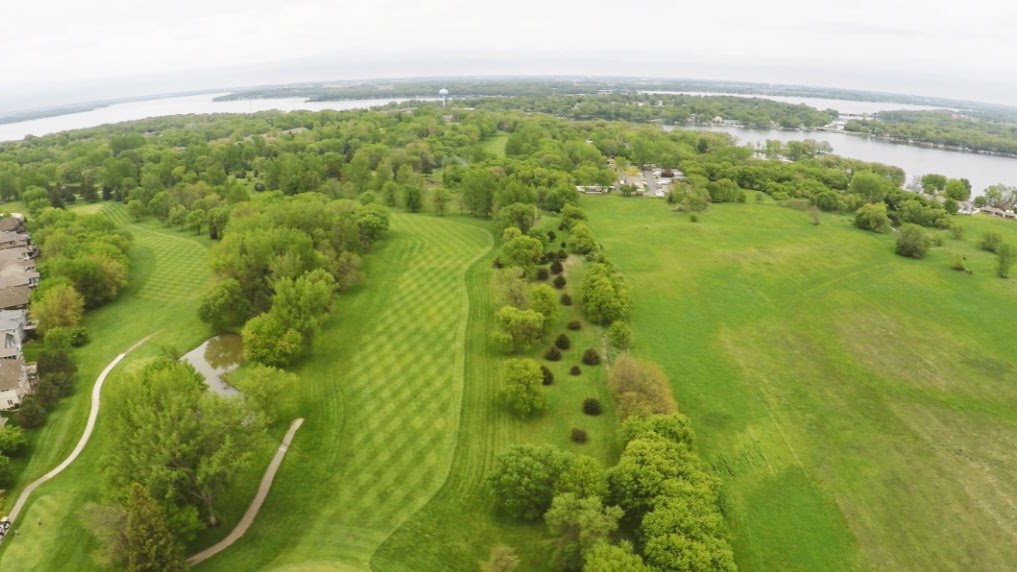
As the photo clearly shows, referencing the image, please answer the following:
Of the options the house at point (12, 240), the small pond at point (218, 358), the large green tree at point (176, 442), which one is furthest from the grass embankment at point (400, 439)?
the house at point (12, 240)

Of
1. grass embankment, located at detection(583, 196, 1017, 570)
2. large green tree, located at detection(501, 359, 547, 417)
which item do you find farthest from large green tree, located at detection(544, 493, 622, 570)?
large green tree, located at detection(501, 359, 547, 417)

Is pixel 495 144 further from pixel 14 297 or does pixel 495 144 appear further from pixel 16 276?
pixel 14 297

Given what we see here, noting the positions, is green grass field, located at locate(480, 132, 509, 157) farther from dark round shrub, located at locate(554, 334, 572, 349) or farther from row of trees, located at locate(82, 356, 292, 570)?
row of trees, located at locate(82, 356, 292, 570)

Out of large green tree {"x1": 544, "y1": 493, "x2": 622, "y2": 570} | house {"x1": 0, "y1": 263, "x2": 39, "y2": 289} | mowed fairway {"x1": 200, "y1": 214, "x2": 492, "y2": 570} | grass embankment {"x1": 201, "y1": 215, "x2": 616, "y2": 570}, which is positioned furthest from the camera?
house {"x1": 0, "y1": 263, "x2": 39, "y2": 289}

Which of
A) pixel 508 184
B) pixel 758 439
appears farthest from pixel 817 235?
pixel 758 439

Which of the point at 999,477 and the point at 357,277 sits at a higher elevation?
the point at 357,277

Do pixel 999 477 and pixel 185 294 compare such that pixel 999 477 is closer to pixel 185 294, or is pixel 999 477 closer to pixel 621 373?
pixel 621 373

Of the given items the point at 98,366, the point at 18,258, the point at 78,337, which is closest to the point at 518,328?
the point at 98,366
